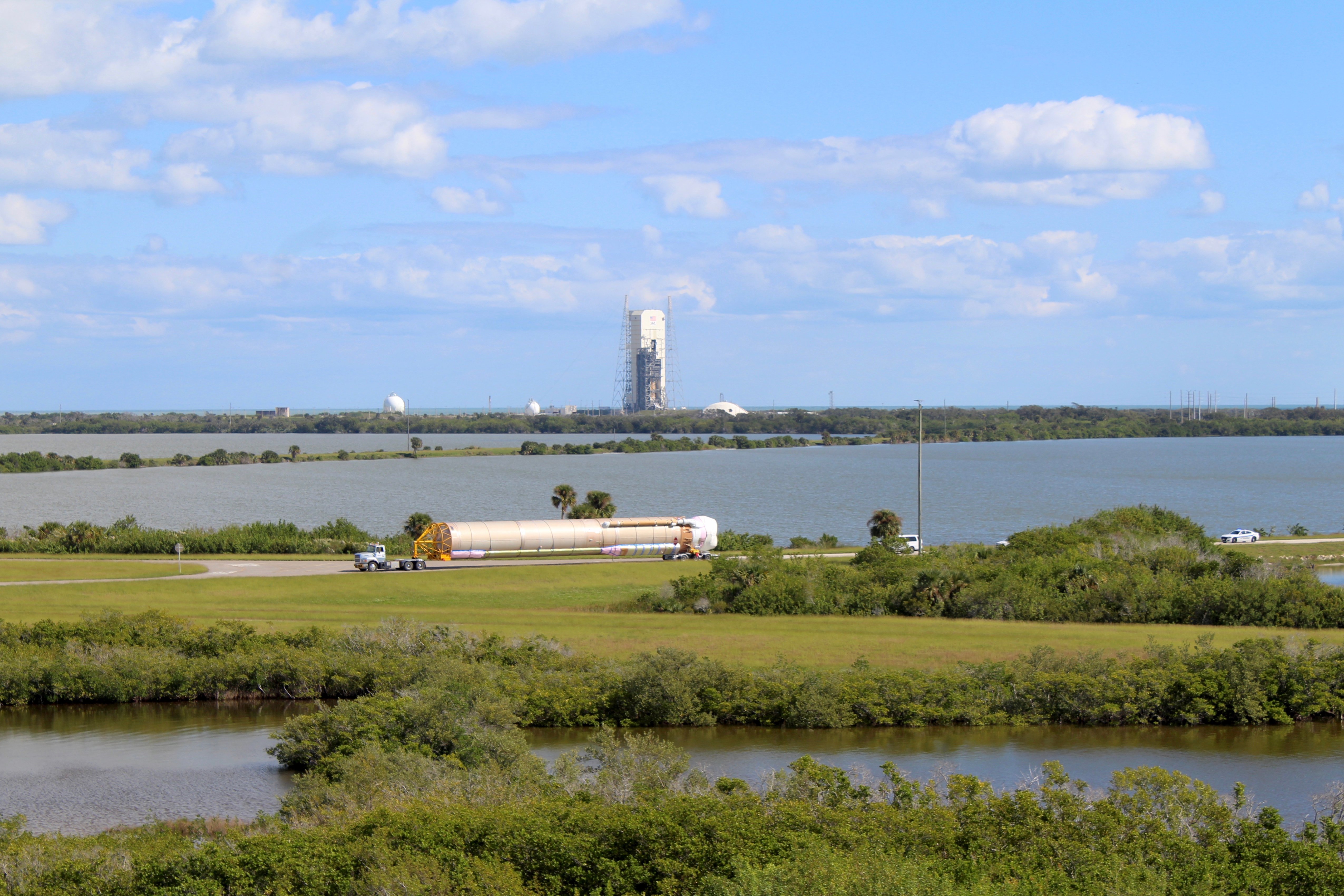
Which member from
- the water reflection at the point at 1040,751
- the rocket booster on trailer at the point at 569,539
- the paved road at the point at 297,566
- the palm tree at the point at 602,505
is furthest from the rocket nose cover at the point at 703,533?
the water reflection at the point at 1040,751

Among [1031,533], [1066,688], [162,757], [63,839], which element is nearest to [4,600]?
[162,757]

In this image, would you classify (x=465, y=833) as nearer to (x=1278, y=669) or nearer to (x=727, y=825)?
(x=727, y=825)

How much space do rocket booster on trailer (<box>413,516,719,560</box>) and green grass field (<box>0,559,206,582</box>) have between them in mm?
12669

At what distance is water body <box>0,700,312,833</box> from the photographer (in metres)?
26.1

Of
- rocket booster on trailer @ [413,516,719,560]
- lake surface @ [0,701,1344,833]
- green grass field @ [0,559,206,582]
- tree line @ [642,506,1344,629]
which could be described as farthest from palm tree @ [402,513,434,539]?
lake surface @ [0,701,1344,833]

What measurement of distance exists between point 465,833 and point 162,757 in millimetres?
15921

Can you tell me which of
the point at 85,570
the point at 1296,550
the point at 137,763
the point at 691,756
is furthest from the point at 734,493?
the point at 137,763

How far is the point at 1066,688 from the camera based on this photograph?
1329 inches

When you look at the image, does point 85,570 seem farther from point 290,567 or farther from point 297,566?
point 297,566

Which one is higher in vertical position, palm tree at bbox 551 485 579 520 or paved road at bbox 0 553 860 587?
palm tree at bbox 551 485 579 520

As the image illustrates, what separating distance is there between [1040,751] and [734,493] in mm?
102912

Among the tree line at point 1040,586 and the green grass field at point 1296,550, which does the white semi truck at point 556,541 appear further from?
the green grass field at point 1296,550

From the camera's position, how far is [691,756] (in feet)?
96.9

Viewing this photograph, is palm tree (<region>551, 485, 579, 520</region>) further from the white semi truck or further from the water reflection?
the water reflection
